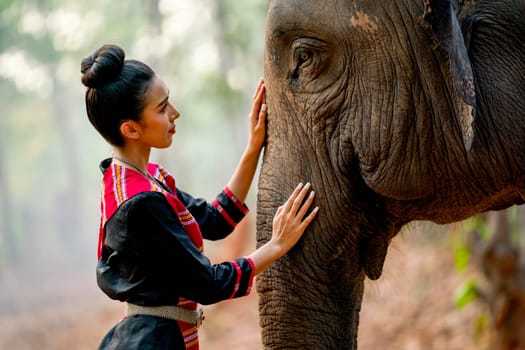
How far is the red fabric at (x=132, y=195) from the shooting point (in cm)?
246

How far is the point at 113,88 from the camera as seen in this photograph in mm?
2473

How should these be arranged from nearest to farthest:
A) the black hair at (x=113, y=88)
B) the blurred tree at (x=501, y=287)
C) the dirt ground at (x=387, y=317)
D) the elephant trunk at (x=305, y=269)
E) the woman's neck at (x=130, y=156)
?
1. the black hair at (x=113, y=88)
2. the woman's neck at (x=130, y=156)
3. the elephant trunk at (x=305, y=269)
4. the blurred tree at (x=501, y=287)
5. the dirt ground at (x=387, y=317)

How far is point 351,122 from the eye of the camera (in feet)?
8.75

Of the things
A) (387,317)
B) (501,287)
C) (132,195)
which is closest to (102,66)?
(132,195)

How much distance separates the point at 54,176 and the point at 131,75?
31.7 m

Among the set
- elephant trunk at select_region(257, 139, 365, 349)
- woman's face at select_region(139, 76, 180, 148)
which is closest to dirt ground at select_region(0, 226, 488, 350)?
elephant trunk at select_region(257, 139, 365, 349)

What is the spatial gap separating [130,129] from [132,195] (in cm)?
23

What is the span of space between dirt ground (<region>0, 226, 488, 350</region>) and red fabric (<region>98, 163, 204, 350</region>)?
83 cm

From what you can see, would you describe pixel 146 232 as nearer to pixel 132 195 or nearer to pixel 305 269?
pixel 132 195

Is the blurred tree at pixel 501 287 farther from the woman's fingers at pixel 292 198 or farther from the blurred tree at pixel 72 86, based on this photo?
the blurred tree at pixel 72 86

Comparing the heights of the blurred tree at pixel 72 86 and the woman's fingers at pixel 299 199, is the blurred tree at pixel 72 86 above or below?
above

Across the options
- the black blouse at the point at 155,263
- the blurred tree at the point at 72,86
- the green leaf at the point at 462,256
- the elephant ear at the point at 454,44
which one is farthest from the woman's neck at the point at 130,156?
the blurred tree at the point at 72,86

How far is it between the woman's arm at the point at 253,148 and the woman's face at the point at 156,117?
45 cm

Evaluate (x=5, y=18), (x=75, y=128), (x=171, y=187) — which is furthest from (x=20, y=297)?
(x=171, y=187)
